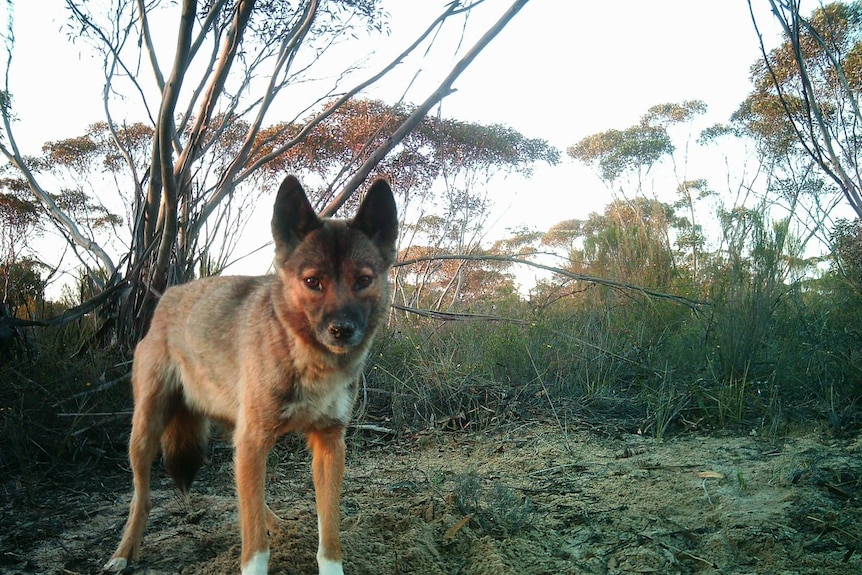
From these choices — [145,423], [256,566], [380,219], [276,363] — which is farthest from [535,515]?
[145,423]

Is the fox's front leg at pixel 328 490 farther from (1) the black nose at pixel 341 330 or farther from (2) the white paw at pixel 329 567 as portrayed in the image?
(1) the black nose at pixel 341 330

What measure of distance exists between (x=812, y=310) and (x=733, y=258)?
66.7 inches

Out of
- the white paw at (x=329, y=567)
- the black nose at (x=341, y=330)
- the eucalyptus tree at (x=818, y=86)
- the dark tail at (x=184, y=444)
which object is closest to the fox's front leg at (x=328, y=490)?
the white paw at (x=329, y=567)

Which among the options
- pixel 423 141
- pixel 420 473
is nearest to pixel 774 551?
pixel 420 473

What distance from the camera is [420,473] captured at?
4.53 metres

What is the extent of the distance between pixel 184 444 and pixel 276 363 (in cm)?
115

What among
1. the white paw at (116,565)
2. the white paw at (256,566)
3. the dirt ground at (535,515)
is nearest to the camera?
the white paw at (256,566)

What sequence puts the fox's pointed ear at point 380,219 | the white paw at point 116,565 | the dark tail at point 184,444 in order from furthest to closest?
the dark tail at point 184,444 → the fox's pointed ear at point 380,219 → the white paw at point 116,565

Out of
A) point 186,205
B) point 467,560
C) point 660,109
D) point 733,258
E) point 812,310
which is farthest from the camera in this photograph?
point 660,109

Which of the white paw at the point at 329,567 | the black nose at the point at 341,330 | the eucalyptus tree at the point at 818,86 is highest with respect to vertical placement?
the eucalyptus tree at the point at 818,86

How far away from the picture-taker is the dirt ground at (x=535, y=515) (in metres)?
2.94

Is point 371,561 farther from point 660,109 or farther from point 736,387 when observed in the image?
point 660,109

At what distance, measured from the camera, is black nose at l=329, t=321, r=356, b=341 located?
296cm

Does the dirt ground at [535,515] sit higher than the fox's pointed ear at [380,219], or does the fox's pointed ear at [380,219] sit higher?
the fox's pointed ear at [380,219]
